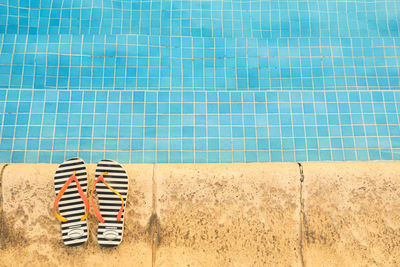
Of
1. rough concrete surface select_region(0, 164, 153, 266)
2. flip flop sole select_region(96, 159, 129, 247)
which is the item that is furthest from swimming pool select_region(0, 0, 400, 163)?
rough concrete surface select_region(0, 164, 153, 266)

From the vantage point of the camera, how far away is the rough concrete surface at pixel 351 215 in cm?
183

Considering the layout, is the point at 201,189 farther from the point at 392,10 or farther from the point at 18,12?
the point at 392,10

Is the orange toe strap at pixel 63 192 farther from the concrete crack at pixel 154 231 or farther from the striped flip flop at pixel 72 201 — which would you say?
the concrete crack at pixel 154 231

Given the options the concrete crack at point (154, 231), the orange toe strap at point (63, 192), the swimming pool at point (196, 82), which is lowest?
the concrete crack at point (154, 231)

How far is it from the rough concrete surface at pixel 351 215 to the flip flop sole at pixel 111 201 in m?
1.25

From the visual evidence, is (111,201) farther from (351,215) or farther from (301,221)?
(351,215)

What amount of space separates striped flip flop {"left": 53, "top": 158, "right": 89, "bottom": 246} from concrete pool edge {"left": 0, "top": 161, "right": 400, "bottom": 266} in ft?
0.18

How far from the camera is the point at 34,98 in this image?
2.95 m

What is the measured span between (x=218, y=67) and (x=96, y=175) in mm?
1887

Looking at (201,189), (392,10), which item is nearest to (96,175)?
(201,189)

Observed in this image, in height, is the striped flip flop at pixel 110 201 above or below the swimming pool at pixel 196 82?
below

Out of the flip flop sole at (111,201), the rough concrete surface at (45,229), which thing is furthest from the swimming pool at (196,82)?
the rough concrete surface at (45,229)

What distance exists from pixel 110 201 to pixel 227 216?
84 cm

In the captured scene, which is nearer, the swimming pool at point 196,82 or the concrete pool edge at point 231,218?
the concrete pool edge at point 231,218
